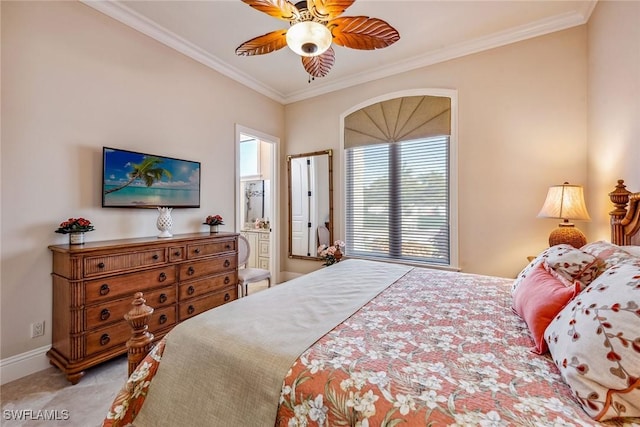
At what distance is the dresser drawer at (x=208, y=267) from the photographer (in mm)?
2611

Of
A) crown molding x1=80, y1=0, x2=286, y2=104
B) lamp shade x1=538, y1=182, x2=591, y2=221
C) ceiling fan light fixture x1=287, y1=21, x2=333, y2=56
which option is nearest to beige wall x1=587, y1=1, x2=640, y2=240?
lamp shade x1=538, y1=182, x2=591, y2=221

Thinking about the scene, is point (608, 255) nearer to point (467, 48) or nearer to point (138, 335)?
point (138, 335)

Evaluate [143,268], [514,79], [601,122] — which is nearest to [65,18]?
[143,268]

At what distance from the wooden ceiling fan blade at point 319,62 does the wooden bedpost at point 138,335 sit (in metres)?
2.01

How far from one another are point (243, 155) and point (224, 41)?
8.96 feet

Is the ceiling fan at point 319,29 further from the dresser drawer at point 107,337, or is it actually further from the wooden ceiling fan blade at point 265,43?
the dresser drawer at point 107,337

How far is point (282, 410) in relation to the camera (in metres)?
0.86

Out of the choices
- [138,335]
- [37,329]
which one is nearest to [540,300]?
[138,335]

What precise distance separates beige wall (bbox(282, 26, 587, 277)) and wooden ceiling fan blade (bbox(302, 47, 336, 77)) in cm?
163

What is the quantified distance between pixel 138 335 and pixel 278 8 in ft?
6.52

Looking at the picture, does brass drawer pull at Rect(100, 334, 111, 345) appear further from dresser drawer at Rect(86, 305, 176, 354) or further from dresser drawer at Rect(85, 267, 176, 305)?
dresser drawer at Rect(85, 267, 176, 305)

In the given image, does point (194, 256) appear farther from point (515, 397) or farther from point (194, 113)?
point (515, 397)

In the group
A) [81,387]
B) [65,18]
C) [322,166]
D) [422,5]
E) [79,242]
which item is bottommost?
[81,387]

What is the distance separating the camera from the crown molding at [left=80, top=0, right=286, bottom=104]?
2.42m
